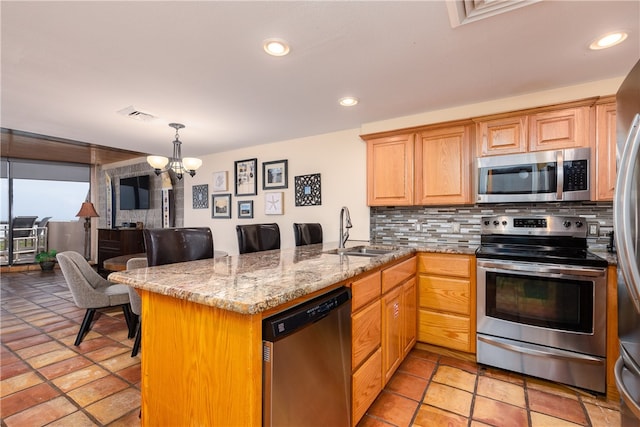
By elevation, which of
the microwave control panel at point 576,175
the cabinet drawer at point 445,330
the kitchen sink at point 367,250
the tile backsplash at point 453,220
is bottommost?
the cabinet drawer at point 445,330

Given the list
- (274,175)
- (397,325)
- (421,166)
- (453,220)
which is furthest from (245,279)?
(274,175)

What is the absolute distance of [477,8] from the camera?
1.48 metres

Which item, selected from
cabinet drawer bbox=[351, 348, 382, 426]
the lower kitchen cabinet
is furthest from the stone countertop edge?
cabinet drawer bbox=[351, 348, 382, 426]

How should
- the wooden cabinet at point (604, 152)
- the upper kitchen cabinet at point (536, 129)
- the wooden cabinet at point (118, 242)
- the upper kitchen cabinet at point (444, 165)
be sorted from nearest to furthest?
the wooden cabinet at point (604, 152), the upper kitchen cabinet at point (536, 129), the upper kitchen cabinet at point (444, 165), the wooden cabinet at point (118, 242)

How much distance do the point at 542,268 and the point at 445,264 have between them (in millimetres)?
658

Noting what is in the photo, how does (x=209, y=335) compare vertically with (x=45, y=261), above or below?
above

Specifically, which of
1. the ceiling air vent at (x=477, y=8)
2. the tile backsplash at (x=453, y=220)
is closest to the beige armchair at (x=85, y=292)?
the tile backsplash at (x=453, y=220)

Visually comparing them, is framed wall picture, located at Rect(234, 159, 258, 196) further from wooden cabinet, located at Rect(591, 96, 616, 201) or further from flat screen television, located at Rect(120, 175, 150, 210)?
wooden cabinet, located at Rect(591, 96, 616, 201)

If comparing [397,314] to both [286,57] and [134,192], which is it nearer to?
[286,57]

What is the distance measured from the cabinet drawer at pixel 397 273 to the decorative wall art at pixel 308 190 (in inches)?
60.3

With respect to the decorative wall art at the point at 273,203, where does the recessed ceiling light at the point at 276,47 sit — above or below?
above

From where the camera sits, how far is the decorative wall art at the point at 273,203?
3.99 meters

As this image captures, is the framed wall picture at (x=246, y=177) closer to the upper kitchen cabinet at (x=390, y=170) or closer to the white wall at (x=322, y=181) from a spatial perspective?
the white wall at (x=322, y=181)

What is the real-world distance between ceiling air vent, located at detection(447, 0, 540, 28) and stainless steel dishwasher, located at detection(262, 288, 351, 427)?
1.50m
